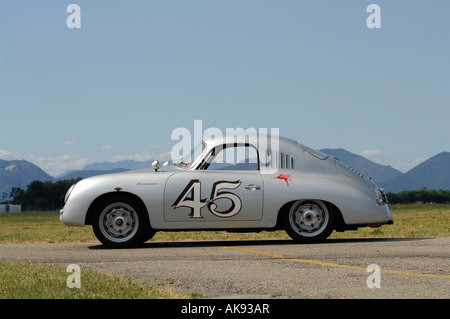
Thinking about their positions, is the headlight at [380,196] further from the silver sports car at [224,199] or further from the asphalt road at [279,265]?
the asphalt road at [279,265]

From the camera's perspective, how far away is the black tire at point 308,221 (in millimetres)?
11242

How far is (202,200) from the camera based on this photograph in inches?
436

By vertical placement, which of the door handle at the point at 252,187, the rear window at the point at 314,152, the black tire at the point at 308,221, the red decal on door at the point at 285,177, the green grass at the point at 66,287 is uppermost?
the rear window at the point at 314,152

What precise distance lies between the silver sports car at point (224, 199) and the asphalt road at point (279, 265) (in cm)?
39

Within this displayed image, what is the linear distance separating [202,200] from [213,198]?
0.18m

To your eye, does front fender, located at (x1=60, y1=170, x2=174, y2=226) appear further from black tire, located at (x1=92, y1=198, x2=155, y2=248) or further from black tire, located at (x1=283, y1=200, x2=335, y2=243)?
black tire, located at (x1=283, y1=200, x2=335, y2=243)

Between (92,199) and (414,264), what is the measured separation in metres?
5.27

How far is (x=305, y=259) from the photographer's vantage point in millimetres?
9211

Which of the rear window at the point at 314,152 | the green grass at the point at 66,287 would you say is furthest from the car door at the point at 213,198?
the green grass at the point at 66,287

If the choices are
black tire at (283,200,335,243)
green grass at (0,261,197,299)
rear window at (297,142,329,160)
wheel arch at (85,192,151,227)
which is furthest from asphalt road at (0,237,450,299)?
rear window at (297,142,329,160)

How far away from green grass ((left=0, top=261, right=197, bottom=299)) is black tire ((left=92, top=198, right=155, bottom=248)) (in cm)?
269

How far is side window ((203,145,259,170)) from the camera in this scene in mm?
11352

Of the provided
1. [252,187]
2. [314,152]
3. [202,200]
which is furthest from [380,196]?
[202,200]
